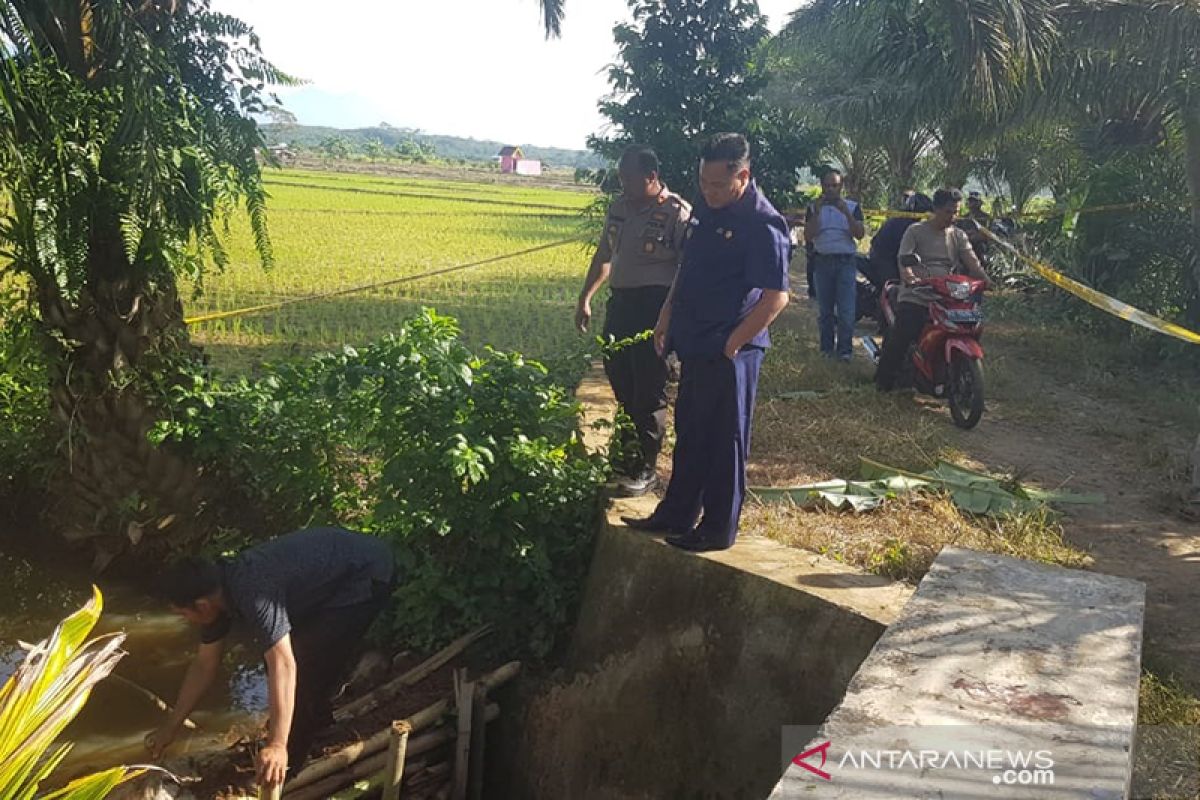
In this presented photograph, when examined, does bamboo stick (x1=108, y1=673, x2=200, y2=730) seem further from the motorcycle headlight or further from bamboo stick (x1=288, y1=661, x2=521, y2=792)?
the motorcycle headlight

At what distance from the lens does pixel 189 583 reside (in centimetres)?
323

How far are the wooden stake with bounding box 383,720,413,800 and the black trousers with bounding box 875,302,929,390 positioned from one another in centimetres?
456

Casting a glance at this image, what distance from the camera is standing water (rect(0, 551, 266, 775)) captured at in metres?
4.19

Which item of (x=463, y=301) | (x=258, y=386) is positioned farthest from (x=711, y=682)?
(x=463, y=301)

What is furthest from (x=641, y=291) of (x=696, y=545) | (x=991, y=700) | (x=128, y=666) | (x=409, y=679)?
(x=128, y=666)

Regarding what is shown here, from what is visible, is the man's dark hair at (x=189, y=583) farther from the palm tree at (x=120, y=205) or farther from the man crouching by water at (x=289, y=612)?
the palm tree at (x=120, y=205)

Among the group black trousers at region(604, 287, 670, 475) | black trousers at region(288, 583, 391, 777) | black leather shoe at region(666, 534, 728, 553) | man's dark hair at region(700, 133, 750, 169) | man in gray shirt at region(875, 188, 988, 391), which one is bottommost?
black trousers at region(288, 583, 391, 777)

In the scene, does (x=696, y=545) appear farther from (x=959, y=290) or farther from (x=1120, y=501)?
(x=959, y=290)

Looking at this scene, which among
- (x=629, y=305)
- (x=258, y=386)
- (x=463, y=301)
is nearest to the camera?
(x=629, y=305)

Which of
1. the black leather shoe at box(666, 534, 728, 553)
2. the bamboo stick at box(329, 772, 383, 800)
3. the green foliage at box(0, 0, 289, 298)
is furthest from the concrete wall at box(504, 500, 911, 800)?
the green foliage at box(0, 0, 289, 298)

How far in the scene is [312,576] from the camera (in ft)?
11.9

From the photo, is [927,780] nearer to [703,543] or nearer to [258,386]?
[703,543]

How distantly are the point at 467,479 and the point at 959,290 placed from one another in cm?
381

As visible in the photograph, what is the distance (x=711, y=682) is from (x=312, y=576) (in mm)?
1508
